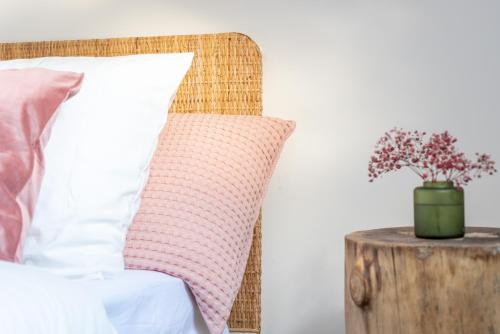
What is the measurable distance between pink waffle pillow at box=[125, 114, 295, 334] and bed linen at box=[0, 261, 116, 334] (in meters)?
0.38

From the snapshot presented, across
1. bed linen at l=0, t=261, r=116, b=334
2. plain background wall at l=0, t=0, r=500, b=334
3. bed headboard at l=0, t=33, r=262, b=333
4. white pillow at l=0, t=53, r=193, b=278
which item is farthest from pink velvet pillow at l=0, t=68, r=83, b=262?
plain background wall at l=0, t=0, r=500, b=334

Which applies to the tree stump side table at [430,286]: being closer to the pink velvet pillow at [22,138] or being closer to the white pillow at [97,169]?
the white pillow at [97,169]

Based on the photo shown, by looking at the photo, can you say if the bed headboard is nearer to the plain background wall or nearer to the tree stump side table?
the plain background wall

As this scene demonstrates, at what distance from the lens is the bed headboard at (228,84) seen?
6.53 ft

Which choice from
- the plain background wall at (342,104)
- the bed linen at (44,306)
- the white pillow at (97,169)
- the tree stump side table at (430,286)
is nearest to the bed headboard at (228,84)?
the plain background wall at (342,104)

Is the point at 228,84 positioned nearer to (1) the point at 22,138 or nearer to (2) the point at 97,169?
(2) the point at 97,169

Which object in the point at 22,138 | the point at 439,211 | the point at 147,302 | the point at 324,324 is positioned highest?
the point at 22,138

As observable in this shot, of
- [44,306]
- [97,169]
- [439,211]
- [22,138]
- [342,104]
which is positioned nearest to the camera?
[44,306]

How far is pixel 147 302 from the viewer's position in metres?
1.34

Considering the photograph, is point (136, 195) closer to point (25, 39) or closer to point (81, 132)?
point (81, 132)

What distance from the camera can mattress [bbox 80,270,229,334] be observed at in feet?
4.15

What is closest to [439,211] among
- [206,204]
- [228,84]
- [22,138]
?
[206,204]

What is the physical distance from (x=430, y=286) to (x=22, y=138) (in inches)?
29.8

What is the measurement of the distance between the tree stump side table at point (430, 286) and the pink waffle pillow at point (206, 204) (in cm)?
26
